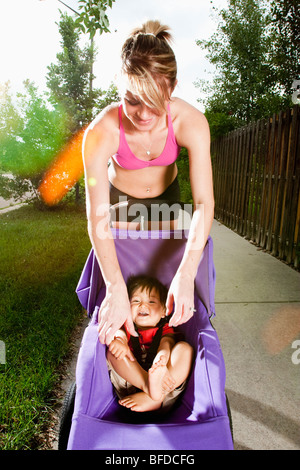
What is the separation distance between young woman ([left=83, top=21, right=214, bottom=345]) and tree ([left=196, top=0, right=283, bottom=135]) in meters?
9.97

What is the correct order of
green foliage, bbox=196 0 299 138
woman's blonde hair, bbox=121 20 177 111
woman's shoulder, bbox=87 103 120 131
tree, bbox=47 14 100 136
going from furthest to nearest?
green foliage, bbox=196 0 299 138
tree, bbox=47 14 100 136
woman's shoulder, bbox=87 103 120 131
woman's blonde hair, bbox=121 20 177 111

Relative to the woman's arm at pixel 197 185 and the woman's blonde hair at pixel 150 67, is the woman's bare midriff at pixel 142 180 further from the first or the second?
the woman's blonde hair at pixel 150 67

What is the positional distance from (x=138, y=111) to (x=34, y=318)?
6.71ft

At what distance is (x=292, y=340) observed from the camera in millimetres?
2500

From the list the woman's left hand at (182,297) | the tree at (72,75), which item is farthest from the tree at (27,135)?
the woman's left hand at (182,297)

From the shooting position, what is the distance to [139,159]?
171 centimetres

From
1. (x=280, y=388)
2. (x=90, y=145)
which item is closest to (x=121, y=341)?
(x=90, y=145)

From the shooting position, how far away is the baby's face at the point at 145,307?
189 cm

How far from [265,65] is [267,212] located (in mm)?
7773

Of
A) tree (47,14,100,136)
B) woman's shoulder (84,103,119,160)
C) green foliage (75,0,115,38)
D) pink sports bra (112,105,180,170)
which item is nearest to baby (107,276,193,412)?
pink sports bra (112,105,180,170)

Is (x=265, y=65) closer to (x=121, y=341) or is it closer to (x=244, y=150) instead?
(x=244, y=150)

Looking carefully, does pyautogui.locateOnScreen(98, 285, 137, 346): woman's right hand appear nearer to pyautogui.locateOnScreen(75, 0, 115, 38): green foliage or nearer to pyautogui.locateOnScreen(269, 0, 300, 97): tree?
pyautogui.locateOnScreen(75, 0, 115, 38): green foliage

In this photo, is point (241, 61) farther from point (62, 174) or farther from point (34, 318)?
point (34, 318)

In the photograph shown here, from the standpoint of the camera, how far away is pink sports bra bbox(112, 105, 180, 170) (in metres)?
1.61
